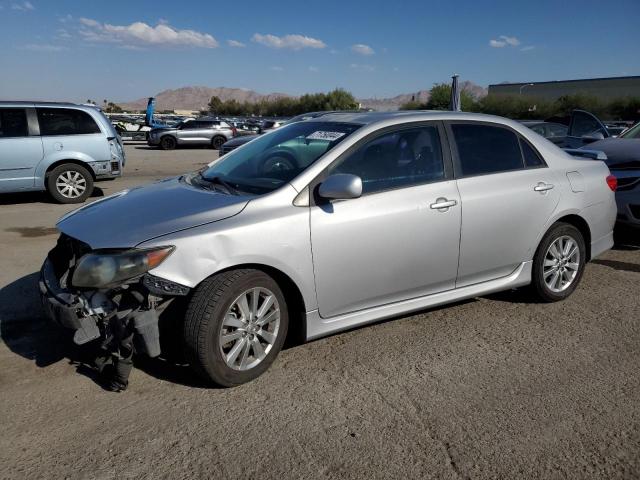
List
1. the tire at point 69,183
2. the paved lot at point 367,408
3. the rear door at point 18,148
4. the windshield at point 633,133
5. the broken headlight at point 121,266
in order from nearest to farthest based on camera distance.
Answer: the paved lot at point 367,408 < the broken headlight at point 121,266 < the windshield at point 633,133 < the rear door at point 18,148 < the tire at point 69,183

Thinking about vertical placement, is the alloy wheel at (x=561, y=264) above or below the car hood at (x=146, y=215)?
below

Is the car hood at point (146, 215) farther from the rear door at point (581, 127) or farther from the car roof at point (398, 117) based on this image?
the rear door at point (581, 127)

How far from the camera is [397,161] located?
156 inches

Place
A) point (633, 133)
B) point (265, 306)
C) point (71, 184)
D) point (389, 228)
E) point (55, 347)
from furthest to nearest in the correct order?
point (71, 184) → point (633, 133) → point (55, 347) → point (389, 228) → point (265, 306)

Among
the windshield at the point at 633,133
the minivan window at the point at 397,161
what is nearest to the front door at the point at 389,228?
the minivan window at the point at 397,161

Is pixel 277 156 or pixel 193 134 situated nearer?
pixel 277 156

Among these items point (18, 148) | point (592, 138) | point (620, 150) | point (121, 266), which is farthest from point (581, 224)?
point (18, 148)

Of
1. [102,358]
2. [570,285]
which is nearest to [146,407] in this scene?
[102,358]

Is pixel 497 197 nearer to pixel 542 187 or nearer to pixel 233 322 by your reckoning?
pixel 542 187

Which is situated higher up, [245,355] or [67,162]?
[67,162]

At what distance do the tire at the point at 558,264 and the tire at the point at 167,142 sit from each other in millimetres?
22386

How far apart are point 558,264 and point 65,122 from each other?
27.1ft

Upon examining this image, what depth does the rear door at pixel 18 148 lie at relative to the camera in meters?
8.98

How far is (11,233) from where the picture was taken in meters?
7.35
